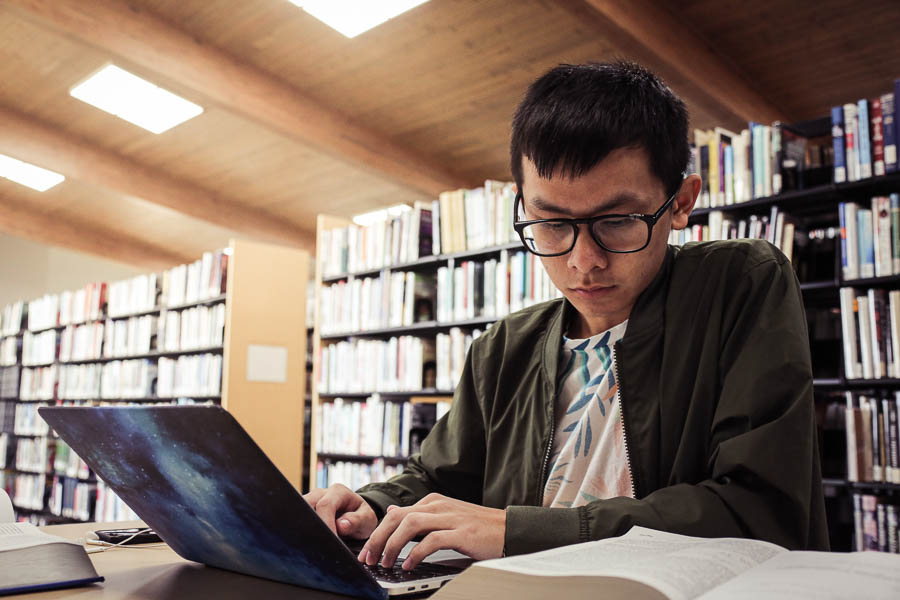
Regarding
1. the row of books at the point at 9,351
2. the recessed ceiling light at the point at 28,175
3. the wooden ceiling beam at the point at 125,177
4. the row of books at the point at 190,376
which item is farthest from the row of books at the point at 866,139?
the row of books at the point at 9,351

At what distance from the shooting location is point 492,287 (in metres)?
3.76

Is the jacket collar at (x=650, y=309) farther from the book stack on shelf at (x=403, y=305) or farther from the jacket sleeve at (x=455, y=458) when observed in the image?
the book stack on shelf at (x=403, y=305)

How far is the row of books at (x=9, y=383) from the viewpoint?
8141 mm

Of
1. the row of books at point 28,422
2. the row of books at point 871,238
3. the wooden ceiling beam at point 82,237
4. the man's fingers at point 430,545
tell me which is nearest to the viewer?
the man's fingers at point 430,545

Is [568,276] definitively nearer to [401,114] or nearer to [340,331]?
[340,331]

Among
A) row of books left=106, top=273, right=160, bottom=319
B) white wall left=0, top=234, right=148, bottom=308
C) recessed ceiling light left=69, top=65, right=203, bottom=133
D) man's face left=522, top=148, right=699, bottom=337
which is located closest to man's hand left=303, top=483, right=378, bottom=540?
man's face left=522, top=148, right=699, bottom=337

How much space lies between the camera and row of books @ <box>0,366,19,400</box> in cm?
814

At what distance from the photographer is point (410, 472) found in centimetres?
118

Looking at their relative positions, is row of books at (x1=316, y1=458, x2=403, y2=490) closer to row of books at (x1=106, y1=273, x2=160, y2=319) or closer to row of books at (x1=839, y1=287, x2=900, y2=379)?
row of books at (x1=839, y1=287, x2=900, y2=379)

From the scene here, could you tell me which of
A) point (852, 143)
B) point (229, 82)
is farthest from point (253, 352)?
point (852, 143)

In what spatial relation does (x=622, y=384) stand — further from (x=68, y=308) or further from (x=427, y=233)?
(x=68, y=308)

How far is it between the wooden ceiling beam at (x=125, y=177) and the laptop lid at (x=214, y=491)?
688cm

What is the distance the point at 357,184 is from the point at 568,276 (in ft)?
22.2

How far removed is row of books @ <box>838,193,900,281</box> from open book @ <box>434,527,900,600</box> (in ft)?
8.34
